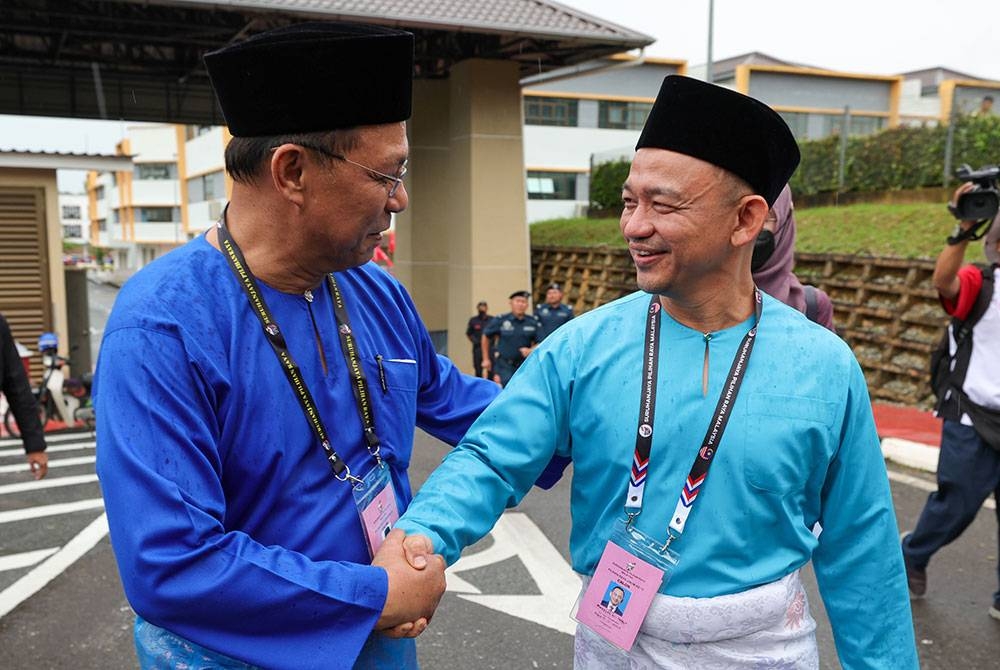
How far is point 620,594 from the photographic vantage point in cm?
184

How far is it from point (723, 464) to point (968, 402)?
3080 millimetres

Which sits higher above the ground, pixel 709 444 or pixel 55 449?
pixel 709 444

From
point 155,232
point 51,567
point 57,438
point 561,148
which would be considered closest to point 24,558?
point 51,567

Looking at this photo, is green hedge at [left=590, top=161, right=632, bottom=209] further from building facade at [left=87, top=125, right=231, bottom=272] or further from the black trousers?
building facade at [left=87, top=125, right=231, bottom=272]

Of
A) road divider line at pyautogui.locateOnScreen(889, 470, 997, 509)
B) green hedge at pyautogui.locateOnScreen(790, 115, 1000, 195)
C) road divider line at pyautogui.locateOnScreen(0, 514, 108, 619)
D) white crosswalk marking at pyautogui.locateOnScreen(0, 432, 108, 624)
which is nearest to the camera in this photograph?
road divider line at pyautogui.locateOnScreen(0, 514, 108, 619)

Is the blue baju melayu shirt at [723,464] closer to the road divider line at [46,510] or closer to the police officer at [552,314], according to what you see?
the road divider line at [46,510]

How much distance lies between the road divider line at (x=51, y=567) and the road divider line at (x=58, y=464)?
229 cm

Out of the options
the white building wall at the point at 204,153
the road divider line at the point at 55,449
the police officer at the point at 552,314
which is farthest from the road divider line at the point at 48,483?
the white building wall at the point at 204,153

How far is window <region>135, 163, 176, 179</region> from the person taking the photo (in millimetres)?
63469

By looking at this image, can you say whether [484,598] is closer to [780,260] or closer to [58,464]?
[780,260]

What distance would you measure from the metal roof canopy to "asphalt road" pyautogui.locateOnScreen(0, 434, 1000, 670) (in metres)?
6.38

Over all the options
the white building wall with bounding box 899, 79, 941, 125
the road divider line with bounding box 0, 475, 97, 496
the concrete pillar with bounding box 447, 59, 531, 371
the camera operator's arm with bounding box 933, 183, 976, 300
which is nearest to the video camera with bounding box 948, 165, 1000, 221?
the camera operator's arm with bounding box 933, 183, 976, 300

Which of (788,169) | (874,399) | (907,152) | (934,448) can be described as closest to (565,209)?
(907,152)

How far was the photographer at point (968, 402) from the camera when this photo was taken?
4160 millimetres
